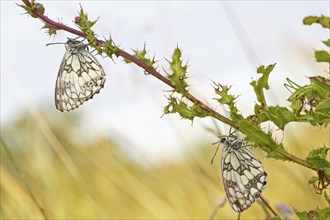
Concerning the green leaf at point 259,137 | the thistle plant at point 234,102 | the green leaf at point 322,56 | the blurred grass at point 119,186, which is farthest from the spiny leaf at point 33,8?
the blurred grass at point 119,186

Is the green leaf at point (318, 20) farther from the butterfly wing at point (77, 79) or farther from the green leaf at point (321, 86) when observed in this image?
the butterfly wing at point (77, 79)

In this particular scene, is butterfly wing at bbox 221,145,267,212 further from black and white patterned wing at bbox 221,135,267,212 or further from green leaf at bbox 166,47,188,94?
green leaf at bbox 166,47,188,94

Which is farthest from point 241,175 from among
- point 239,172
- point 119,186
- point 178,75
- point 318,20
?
point 119,186

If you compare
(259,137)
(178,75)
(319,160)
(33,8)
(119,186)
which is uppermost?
(33,8)

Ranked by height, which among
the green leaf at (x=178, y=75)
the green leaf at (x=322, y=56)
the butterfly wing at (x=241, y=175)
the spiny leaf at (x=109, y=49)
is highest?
the spiny leaf at (x=109, y=49)

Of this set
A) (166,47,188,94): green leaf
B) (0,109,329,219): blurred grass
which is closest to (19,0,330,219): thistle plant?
(166,47,188,94): green leaf

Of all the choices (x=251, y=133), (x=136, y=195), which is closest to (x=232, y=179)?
(x=251, y=133)

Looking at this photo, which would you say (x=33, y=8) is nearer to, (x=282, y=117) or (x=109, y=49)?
(x=109, y=49)
